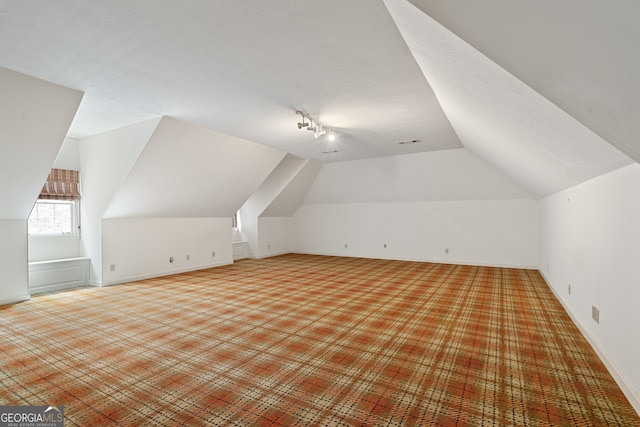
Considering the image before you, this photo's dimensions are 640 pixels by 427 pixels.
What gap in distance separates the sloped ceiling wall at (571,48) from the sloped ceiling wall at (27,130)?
401 cm

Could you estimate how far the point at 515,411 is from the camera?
196 centimetres

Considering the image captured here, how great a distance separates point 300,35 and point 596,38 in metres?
1.92

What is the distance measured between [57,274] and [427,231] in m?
7.88

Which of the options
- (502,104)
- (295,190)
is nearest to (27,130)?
(502,104)

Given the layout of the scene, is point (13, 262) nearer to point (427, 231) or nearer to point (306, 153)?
point (306, 153)

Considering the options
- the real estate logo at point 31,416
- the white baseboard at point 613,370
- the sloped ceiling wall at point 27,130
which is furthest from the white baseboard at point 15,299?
the white baseboard at point 613,370

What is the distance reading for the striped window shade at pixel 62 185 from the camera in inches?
215

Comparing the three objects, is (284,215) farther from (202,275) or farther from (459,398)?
(459,398)

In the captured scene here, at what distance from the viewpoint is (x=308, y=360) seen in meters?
2.68

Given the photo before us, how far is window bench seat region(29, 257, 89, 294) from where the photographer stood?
5137 millimetres

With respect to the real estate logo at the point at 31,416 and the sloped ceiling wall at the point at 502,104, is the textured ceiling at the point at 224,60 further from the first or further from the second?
the real estate logo at the point at 31,416

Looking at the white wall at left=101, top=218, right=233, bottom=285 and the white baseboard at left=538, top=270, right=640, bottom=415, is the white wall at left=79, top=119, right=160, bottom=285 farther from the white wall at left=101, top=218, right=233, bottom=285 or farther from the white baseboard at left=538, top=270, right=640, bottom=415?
the white baseboard at left=538, top=270, right=640, bottom=415

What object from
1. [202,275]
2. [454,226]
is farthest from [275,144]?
[454,226]

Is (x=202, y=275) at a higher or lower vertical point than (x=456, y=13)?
lower
